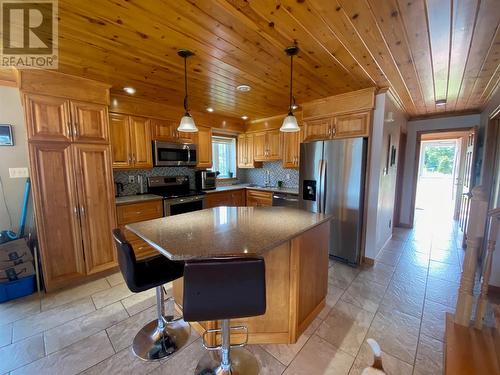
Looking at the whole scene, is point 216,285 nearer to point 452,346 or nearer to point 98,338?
point 98,338

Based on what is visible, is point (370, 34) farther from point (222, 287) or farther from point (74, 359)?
point (74, 359)

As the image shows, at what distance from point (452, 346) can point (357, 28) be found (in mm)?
2295

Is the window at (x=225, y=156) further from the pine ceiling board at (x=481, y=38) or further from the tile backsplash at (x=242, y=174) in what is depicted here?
the pine ceiling board at (x=481, y=38)

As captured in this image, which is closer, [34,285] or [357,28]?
[357,28]

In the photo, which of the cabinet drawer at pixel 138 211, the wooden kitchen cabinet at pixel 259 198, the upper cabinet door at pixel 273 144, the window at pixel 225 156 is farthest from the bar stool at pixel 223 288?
the window at pixel 225 156

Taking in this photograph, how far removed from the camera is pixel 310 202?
11.4 ft

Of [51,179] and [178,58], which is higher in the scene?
[178,58]

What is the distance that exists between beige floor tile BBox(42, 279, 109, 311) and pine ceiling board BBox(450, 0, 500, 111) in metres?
4.08

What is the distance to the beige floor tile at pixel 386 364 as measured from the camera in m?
1.57

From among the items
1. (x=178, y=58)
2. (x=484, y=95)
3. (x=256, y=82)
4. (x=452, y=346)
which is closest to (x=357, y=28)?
(x=256, y=82)

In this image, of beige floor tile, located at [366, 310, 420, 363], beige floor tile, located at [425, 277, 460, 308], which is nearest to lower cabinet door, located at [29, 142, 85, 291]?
beige floor tile, located at [366, 310, 420, 363]

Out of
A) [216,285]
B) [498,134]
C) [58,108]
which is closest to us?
[216,285]

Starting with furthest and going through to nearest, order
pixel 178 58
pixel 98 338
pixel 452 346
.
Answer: pixel 178 58 < pixel 98 338 < pixel 452 346

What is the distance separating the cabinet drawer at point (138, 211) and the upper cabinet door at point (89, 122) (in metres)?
0.89
